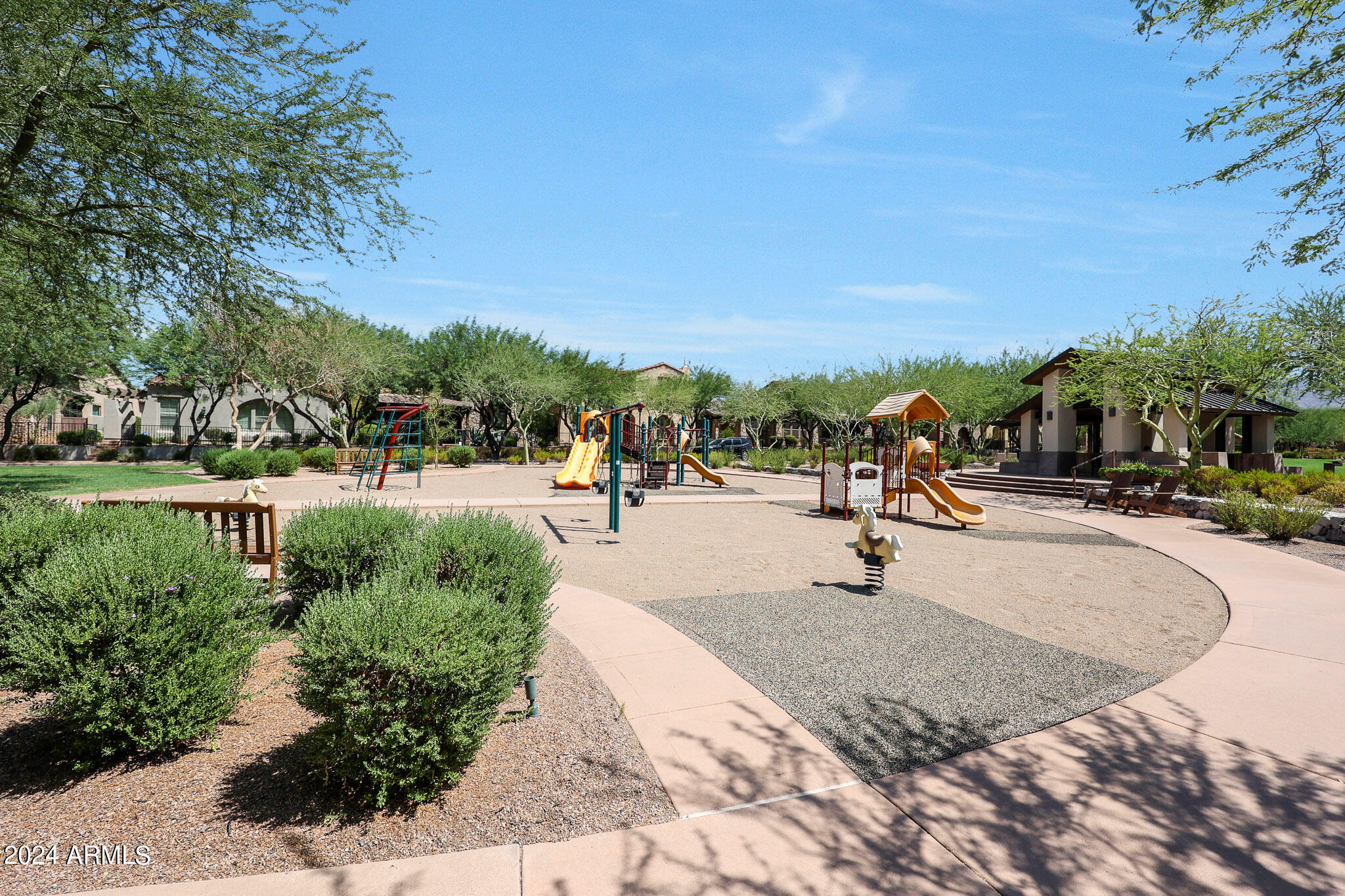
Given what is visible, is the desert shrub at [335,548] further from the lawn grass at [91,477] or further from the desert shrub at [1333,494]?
the desert shrub at [1333,494]

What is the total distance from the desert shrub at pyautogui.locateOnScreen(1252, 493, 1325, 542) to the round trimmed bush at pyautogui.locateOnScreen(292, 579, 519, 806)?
15065mm

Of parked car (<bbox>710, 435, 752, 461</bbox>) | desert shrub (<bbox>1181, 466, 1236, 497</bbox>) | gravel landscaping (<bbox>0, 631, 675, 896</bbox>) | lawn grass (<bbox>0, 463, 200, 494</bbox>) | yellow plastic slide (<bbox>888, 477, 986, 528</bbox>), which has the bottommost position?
gravel landscaping (<bbox>0, 631, 675, 896</bbox>)

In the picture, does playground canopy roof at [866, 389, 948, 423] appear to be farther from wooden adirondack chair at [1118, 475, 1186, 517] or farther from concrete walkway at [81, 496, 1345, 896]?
concrete walkway at [81, 496, 1345, 896]

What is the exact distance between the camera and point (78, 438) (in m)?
40.1

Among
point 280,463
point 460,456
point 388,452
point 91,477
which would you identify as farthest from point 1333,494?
point 91,477

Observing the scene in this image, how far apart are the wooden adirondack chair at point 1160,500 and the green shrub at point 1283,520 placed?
3.58 meters

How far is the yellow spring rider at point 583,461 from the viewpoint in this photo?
784 inches

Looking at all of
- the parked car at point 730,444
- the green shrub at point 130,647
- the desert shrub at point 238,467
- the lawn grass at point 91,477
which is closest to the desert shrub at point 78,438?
the lawn grass at point 91,477

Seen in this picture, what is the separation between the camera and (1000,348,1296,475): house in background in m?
24.8

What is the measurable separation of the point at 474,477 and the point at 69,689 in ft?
79.4

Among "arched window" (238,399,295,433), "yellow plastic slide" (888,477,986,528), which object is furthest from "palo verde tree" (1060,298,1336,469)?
"arched window" (238,399,295,433)

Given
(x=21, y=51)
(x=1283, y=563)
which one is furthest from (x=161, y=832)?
(x=1283, y=563)

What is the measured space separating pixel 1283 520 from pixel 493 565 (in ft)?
48.3

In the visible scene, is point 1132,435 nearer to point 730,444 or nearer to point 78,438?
point 730,444
